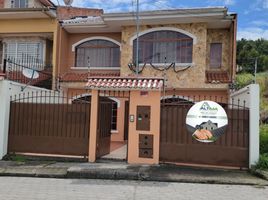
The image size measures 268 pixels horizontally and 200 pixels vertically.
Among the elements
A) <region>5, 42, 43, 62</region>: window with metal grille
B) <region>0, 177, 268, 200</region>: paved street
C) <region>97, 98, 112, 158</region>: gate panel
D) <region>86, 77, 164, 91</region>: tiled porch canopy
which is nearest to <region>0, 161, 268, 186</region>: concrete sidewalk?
<region>0, 177, 268, 200</region>: paved street

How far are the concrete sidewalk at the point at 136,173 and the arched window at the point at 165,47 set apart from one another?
7493mm

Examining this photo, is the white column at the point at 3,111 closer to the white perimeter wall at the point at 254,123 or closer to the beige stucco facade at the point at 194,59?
the beige stucco facade at the point at 194,59

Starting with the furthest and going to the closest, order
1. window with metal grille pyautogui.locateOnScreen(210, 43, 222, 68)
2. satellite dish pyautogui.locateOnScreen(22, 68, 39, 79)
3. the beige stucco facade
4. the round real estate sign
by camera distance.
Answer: window with metal grille pyautogui.locateOnScreen(210, 43, 222, 68)
the beige stucco facade
satellite dish pyautogui.locateOnScreen(22, 68, 39, 79)
the round real estate sign

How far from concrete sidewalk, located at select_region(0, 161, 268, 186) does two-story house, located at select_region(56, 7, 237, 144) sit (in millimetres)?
6842

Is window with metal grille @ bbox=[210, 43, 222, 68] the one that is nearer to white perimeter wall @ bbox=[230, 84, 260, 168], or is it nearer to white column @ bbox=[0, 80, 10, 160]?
white perimeter wall @ bbox=[230, 84, 260, 168]

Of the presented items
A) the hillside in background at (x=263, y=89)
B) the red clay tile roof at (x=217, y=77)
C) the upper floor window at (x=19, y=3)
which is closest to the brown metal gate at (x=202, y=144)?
the red clay tile roof at (x=217, y=77)

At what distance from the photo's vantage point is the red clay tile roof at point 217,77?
54.5 ft

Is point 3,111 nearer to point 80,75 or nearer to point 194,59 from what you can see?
point 80,75

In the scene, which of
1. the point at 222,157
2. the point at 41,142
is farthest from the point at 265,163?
the point at 41,142

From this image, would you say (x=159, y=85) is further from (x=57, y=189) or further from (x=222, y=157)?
(x=57, y=189)

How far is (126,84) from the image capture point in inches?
457

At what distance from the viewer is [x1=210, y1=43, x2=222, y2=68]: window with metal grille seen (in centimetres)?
1794

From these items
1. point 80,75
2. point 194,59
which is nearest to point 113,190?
point 194,59

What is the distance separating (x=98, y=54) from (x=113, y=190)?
12.0m
